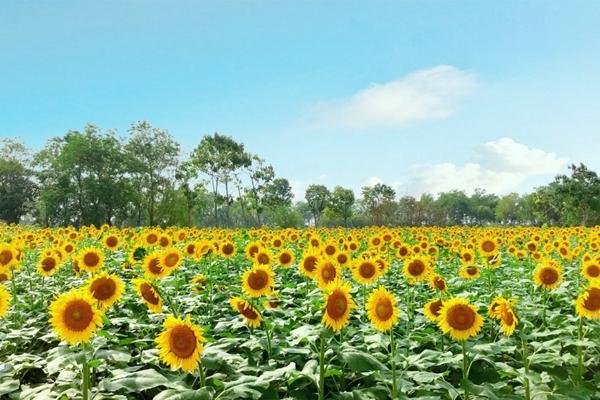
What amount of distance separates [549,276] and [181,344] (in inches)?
181

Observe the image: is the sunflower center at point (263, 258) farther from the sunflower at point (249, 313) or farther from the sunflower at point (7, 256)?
the sunflower at point (7, 256)

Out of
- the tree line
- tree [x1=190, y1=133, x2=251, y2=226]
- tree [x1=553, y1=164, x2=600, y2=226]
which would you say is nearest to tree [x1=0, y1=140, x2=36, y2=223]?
the tree line

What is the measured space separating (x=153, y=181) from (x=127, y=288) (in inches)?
2609

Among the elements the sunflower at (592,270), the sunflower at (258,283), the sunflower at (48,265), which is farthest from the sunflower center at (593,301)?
the sunflower at (48,265)

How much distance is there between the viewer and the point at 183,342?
3.47m

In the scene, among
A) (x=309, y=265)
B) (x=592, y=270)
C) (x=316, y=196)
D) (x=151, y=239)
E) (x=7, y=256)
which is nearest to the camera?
(x=309, y=265)

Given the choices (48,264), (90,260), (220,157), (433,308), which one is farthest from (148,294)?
(220,157)

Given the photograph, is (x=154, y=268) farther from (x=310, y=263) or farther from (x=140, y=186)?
(x=140, y=186)

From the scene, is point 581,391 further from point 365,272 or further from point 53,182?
point 53,182

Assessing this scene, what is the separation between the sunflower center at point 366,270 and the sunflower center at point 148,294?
2.82m

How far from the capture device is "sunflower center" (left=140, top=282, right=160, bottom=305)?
4129 millimetres

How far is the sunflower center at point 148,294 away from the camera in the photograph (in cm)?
413

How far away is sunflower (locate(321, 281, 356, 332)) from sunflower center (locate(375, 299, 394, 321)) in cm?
46

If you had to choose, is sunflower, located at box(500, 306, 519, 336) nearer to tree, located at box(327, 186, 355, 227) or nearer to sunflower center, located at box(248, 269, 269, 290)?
sunflower center, located at box(248, 269, 269, 290)
